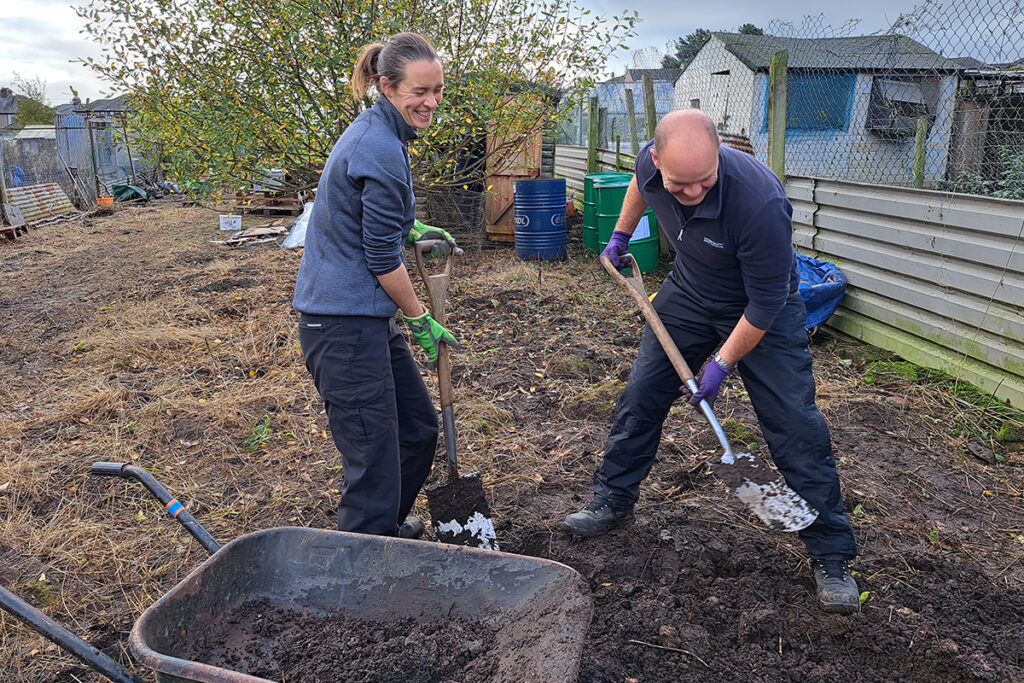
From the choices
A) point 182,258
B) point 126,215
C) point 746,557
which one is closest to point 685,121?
point 746,557

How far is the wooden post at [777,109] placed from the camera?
557 cm

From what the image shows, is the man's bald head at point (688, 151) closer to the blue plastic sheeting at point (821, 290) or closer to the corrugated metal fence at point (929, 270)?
the corrugated metal fence at point (929, 270)

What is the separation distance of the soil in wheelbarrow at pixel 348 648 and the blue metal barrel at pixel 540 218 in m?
6.66

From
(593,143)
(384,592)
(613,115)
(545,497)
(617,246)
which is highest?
(613,115)

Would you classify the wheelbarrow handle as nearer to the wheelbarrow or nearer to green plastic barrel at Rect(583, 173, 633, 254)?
the wheelbarrow

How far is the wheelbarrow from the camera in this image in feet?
5.92

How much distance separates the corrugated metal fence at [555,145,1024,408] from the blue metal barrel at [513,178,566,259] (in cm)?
303

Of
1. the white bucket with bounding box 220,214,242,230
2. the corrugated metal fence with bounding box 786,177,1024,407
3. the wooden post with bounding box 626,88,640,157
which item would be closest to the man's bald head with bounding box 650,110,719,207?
the corrugated metal fence with bounding box 786,177,1024,407

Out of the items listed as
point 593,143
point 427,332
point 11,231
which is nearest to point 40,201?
point 11,231

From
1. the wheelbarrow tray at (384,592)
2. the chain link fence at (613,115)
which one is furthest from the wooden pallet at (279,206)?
the wheelbarrow tray at (384,592)

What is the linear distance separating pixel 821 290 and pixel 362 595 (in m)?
4.15

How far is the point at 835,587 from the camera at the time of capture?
2531mm

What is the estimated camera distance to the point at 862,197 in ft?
17.0

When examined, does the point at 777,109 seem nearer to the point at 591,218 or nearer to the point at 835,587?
the point at 591,218
